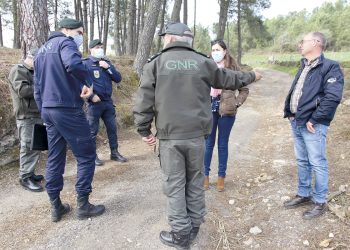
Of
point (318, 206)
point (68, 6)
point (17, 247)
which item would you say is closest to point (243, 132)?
point (318, 206)

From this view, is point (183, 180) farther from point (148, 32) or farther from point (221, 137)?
point (148, 32)

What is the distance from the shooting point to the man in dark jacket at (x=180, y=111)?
2.99 m

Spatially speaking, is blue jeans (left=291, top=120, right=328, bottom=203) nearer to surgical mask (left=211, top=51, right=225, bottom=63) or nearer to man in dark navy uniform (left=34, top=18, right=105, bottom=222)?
surgical mask (left=211, top=51, right=225, bottom=63)

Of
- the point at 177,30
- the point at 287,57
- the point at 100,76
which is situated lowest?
the point at 100,76

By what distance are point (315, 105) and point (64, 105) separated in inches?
107

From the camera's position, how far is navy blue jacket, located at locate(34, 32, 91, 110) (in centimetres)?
336

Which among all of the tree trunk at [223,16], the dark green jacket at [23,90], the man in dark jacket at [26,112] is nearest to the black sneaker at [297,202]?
the man in dark jacket at [26,112]

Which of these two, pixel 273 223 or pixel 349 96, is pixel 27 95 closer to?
pixel 273 223

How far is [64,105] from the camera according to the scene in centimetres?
345

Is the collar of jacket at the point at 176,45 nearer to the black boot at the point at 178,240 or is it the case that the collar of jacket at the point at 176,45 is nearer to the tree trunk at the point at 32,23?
the black boot at the point at 178,240

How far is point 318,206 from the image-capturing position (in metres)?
3.83

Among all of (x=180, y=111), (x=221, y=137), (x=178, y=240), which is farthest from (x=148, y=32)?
(x=178, y=240)

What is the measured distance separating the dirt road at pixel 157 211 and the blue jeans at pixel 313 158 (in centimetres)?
32

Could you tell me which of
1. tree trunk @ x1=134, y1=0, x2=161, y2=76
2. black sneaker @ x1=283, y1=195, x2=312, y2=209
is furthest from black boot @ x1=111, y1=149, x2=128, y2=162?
tree trunk @ x1=134, y1=0, x2=161, y2=76
